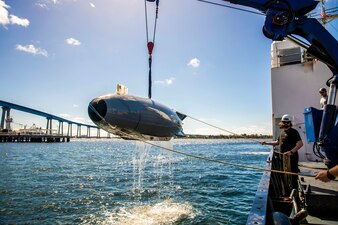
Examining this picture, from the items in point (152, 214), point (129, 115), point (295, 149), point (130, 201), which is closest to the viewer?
point (129, 115)

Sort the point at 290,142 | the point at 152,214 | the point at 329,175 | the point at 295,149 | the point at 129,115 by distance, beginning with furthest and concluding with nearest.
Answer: the point at 152,214
the point at 290,142
the point at 295,149
the point at 129,115
the point at 329,175

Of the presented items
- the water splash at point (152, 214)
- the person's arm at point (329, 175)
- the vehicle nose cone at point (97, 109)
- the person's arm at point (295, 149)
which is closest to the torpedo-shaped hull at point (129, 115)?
the vehicle nose cone at point (97, 109)

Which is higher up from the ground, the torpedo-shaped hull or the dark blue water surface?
the torpedo-shaped hull

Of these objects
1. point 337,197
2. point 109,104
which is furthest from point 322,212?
point 109,104

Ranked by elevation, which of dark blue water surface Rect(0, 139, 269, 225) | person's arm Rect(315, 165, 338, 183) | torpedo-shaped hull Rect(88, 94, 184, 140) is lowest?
dark blue water surface Rect(0, 139, 269, 225)

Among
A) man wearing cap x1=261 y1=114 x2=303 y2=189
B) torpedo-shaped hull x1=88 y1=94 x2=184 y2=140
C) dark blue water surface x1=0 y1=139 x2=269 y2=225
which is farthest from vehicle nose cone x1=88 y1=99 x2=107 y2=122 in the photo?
man wearing cap x1=261 y1=114 x2=303 y2=189

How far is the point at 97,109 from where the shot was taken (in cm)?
442

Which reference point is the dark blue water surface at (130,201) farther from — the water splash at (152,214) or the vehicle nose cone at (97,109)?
the vehicle nose cone at (97,109)

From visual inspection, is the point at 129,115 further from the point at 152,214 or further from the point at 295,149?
the point at 152,214

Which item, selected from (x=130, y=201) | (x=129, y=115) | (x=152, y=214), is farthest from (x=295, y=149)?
(x=130, y=201)

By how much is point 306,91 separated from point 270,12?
287 inches

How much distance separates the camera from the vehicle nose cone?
4363 mm

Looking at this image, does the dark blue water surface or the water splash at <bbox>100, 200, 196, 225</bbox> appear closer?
the water splash at <bbox>100, 200, 196, 225</bbox>

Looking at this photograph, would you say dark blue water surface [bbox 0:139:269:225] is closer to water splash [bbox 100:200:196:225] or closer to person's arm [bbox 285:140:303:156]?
water splash [bbox 100:200:196:225]
